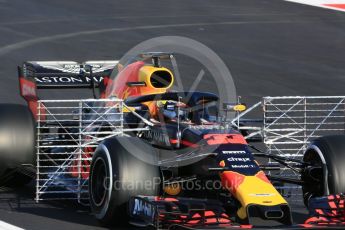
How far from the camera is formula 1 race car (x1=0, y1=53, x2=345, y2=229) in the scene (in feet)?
28.8

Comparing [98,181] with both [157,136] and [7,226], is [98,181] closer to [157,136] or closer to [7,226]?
[157,136]

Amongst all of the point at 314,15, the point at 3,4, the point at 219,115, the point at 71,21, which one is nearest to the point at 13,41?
the point at 71,21

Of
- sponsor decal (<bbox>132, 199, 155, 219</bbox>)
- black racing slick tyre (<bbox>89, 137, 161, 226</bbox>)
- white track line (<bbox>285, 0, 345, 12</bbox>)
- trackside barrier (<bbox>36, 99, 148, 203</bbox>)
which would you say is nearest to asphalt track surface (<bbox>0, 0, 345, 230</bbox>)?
white track line (<bbox>285, 0, 345, 12</bbox>)

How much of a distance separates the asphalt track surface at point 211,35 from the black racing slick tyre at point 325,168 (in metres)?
7.44

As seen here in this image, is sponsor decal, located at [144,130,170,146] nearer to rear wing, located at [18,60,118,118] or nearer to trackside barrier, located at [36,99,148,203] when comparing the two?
trackside barrier, located at [36,99,148,203]

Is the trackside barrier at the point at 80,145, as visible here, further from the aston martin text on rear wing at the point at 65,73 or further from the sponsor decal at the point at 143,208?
the sponsor decal at the point at 143,208

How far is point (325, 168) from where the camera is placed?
32.0ft

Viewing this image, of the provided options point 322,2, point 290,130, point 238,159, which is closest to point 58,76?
point 290,130

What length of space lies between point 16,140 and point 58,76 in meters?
1.69

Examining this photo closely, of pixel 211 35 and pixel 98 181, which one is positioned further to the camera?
pixel 211 35

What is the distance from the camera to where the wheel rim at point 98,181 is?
9.64 meters

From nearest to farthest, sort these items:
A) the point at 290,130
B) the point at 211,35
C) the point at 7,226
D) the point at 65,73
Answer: the point at 7,226, the point at 290,130, the point at 65,73, the point at 211,35

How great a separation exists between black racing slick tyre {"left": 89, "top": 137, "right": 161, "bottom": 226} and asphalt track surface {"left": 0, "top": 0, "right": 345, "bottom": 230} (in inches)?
308

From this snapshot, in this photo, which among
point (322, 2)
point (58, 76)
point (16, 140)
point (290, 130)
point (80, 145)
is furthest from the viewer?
point (322, 2)
